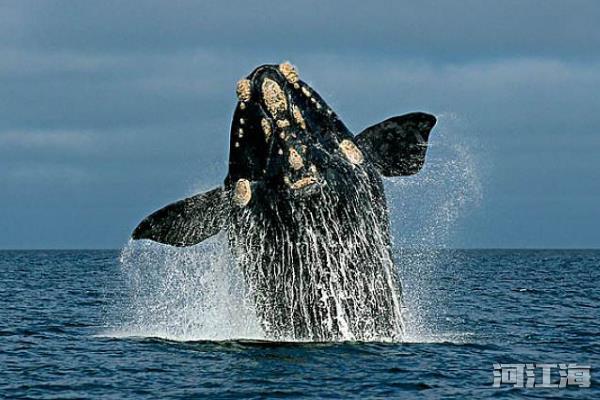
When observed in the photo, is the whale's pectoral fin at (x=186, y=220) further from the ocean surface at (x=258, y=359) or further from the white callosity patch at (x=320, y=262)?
the ocean surface at (x=258, y=359)

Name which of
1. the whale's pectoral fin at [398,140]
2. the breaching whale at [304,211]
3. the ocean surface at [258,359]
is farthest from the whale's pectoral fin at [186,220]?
the whale's pectoral fin at [398,140]

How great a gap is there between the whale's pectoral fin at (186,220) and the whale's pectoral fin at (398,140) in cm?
233

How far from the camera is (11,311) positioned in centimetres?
3183

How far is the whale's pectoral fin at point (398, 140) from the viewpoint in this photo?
1675 centimetres

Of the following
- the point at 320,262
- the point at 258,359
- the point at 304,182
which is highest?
the point at 304,182

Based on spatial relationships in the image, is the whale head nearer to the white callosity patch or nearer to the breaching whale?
the breaching whale

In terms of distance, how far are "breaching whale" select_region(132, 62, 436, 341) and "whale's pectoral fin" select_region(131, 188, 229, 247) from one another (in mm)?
15

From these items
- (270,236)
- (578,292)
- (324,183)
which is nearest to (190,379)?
(270,236)

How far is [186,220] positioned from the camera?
53.9ft

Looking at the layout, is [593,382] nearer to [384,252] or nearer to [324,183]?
[384,252]

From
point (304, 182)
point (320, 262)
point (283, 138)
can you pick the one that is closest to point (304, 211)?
point (304, 182)

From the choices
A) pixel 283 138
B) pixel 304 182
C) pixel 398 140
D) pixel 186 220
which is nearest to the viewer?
pixel 304 182

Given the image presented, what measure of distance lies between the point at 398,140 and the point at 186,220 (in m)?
3.39

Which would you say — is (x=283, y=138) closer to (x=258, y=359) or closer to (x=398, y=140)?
(x=398, y=140)
